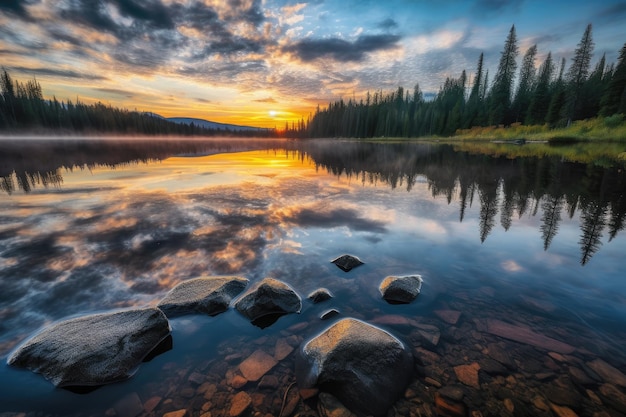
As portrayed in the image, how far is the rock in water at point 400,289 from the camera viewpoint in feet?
18.1

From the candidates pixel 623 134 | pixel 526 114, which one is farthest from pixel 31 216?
pixel 526 114

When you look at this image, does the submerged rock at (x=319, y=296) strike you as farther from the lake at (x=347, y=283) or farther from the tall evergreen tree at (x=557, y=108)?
the tall evergreen tree at (x=557, y=108)

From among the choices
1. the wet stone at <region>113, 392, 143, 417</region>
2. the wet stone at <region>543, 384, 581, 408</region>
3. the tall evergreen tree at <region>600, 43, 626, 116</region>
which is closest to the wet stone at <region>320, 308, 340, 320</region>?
the wet stone at <region>113, 392, 143, 417</region>

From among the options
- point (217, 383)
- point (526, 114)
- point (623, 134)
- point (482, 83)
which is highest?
point (482, 83)

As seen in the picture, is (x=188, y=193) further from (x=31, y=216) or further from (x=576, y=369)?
(x=576, y=369)

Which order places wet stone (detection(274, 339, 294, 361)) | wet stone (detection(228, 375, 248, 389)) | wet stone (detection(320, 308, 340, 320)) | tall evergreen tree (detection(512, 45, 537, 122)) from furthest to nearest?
tall evergreen tree (detection(512, 45, 537, 122)) < wet stone (detection(320, 308, 340, 320)) < wet stone (detection(274, 339, 294, 361)) < wet stone (detection(228, 375, 248, 389))

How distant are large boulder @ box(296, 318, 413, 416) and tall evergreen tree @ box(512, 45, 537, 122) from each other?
9056cm

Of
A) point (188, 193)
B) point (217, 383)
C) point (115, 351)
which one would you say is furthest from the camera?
point (188, 193)

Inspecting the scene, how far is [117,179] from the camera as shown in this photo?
18.5 metres

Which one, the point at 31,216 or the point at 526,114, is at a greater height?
the point at 526,114

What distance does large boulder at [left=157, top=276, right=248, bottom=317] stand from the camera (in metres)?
5.12

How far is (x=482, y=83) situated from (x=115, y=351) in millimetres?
124049

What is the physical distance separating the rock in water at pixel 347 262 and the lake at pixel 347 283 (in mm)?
210

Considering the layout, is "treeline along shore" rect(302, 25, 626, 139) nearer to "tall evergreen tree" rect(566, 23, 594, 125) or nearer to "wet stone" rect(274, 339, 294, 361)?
"tall evergreen tree" rect(566, 23, 594, 125)
